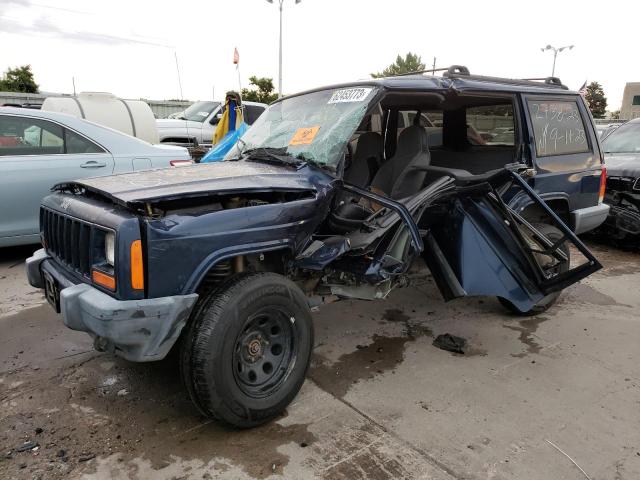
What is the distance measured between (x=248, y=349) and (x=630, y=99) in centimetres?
5758

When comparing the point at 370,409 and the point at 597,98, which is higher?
the point at 597,98

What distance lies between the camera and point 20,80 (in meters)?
31.7

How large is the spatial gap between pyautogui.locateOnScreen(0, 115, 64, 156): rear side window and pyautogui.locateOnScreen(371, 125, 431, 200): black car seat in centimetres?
363

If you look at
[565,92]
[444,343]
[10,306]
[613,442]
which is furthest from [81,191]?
[565,92]

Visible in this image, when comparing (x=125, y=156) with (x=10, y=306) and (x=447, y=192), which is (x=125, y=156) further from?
(x=447, y=192)

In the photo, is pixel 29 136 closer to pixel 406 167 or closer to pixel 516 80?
pixel 406 167

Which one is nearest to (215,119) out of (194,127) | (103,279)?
(194,127)

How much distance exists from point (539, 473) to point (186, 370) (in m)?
1.81

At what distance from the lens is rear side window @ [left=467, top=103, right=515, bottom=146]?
14.9ft

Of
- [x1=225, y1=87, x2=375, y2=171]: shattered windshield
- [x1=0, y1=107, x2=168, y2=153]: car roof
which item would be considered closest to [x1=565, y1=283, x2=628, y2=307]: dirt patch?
[x1=225, y1=87, x2=375, y2=171]: shattered windshield

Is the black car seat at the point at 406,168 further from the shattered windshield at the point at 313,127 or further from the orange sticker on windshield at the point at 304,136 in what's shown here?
the orange sticker on windshield at the point at 304,136

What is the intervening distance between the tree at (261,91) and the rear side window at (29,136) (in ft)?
76.2

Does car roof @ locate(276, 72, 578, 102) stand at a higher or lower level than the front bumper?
higher

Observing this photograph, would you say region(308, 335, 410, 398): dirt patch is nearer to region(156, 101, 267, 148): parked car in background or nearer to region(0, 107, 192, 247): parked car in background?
region(0, 107, 192, 247): parked car in background
